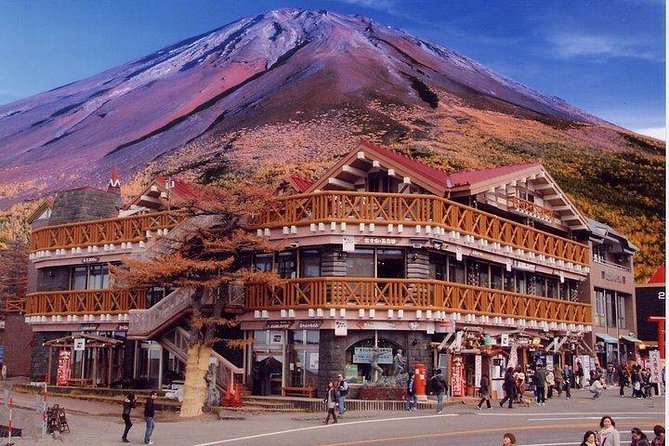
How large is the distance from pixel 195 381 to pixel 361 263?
8.52m

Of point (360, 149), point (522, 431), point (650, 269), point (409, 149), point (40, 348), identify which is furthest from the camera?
point (409, 149)

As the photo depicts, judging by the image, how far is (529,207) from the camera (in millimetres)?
45688

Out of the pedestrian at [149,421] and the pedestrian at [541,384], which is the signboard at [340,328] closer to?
the pedestrian at [541,384]

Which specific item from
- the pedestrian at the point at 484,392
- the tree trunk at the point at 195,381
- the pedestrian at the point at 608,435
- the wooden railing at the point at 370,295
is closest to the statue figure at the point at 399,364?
the wooden railing at the point at 370,295

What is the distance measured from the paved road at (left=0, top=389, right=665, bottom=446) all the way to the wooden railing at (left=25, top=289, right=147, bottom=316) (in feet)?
30.7

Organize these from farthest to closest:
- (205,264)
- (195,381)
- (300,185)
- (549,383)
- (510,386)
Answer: (300,185) → (549,383) → (195,381) → (205,264) → (510,386)

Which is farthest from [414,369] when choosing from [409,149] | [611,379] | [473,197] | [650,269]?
[409,149]

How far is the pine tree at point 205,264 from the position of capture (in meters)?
34.2

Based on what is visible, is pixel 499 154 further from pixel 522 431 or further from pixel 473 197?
pixel 522 431

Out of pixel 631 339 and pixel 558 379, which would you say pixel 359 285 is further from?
pixel 631 339

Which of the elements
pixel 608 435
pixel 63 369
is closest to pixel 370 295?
pixel 63 369

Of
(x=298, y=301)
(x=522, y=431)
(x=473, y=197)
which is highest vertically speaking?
(x=473, y=197)

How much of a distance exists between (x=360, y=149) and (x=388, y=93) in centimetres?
3313

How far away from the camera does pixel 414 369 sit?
36250 mm
